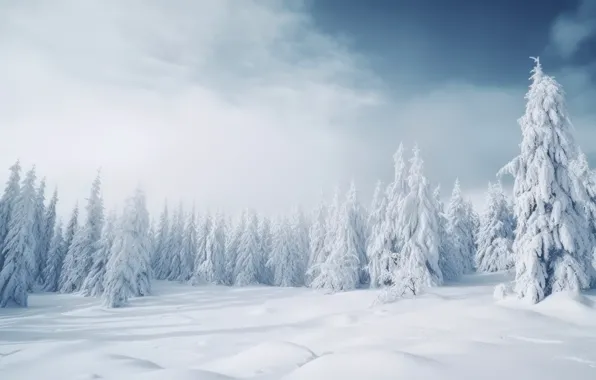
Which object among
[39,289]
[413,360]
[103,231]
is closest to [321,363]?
[413,360]

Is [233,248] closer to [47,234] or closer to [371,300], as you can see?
[47,234]

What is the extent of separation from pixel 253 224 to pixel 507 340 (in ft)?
169

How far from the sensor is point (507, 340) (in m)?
11.7

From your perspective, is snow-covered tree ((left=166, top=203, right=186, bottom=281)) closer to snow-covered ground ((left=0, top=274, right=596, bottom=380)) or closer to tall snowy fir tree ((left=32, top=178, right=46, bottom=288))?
tall snowy fir tree ((left=32, top=178, right=46, bottom=288))

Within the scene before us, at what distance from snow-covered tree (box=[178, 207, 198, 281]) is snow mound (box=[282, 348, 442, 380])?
59.8m

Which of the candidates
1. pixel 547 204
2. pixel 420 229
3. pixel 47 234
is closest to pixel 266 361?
pixel 547 204

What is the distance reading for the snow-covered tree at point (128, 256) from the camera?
33156mm

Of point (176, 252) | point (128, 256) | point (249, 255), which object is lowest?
point (249, 255)

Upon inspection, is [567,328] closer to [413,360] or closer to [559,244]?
[559,244]

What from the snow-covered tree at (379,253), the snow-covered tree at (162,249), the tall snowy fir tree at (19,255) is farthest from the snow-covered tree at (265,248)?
the tall snowy fir tree at (19,255)

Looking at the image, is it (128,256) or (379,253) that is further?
(379,253)

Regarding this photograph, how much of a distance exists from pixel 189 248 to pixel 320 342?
189 ft

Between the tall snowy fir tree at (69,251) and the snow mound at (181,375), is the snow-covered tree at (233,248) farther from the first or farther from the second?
the snow mound at (181,375)

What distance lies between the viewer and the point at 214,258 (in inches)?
2416
